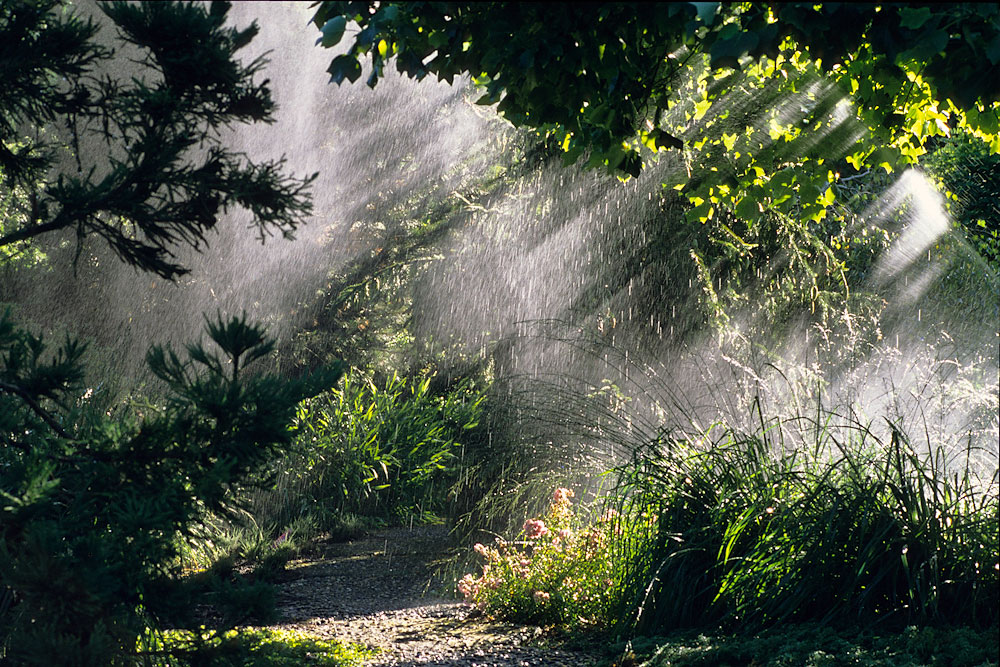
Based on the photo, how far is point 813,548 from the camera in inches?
136

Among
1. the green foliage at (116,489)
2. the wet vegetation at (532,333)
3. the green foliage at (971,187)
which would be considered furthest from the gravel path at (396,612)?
the green foliage at (971,187)

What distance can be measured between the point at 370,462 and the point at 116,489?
5.02 metres

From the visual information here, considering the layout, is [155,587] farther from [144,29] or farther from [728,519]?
[728,519]

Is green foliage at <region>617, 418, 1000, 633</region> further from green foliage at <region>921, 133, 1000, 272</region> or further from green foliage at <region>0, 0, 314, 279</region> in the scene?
green foliage at <region>921, 133, 1000, 272</region>

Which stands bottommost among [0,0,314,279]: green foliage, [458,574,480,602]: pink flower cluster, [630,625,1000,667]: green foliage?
[630,625,1000,667]: green foliage

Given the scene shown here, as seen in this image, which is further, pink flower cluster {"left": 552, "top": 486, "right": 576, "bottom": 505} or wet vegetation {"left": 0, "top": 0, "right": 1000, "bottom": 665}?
pink flower cluster {"left": 552, "top": 486, "right": 576, "bottom": 505}

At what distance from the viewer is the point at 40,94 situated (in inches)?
120

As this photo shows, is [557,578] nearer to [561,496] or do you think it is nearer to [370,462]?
[561,496]

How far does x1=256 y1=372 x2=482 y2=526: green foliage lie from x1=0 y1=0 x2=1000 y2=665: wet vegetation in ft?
0.17

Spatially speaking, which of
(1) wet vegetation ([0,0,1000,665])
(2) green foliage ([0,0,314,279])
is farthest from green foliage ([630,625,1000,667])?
(2) green foliage ([0,0,314,279])

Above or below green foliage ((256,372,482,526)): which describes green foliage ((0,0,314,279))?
above

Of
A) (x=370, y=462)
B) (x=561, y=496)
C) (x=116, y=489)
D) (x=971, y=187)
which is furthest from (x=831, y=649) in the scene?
(x=971, y=187)

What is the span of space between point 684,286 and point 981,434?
9.67ft

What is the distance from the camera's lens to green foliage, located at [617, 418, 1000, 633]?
3.37 meters
